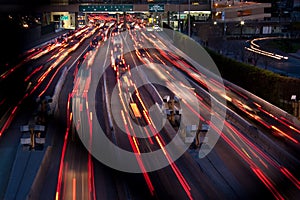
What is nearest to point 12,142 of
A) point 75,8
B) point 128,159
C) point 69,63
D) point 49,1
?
point 128,159

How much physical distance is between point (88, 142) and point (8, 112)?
297 inches

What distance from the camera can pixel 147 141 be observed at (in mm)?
21016

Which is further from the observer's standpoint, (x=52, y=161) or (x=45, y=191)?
(x=52, y=161)

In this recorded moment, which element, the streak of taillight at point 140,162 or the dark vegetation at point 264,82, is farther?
the dark vegetation at point 264,82

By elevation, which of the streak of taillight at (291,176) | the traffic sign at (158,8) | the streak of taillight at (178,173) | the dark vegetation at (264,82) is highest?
the traffic sign at (158,8)

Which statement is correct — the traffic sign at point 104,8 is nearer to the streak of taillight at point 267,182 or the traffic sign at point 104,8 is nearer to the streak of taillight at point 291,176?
the streak of taillight at point 267,182

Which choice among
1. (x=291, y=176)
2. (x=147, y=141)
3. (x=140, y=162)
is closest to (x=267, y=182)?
(x=291, y=176)

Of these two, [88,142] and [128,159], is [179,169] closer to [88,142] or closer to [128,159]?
[128,159]

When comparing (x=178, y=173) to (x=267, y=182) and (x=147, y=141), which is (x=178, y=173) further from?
(x=147, y=141)

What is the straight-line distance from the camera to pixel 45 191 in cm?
1523

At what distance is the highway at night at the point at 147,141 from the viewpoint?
1574cm

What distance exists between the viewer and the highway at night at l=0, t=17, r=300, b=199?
51.6 ft

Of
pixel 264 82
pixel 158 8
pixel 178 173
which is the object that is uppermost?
pixel 158 8

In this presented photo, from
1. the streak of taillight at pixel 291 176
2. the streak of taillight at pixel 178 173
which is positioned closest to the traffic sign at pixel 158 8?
the streak of taillight at pixel 178 173
